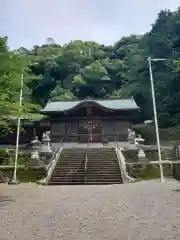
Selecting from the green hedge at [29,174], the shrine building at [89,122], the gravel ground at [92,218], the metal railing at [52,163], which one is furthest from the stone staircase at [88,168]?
the shrine building at [89,122]

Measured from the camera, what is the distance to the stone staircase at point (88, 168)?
1855cm

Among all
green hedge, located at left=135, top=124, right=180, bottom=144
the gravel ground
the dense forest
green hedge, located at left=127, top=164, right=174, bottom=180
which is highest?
the dense forest

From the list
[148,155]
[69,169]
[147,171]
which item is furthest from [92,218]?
[148,155]

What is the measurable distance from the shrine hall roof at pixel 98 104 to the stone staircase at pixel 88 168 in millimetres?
8214

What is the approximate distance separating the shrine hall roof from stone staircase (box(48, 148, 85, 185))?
321 inches

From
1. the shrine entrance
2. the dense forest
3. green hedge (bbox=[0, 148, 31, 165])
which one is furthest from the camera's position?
the dense forest

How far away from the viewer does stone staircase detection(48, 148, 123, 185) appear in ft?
60.8

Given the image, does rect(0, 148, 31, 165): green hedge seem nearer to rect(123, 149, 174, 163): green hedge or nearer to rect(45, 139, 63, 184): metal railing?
rect(45, 139, 63, 184): metal railing

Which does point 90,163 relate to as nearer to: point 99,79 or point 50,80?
point 99,79

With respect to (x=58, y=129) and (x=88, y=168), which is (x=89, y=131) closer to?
(x=58, y=129)

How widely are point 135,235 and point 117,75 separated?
1930 inches

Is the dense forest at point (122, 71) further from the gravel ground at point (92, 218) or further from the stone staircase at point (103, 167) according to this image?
the gravel ground at point (92, 218)

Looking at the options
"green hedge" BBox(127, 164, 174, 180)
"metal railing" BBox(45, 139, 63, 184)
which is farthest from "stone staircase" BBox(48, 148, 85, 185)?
"green hedge" BBox(127, 164, 174, 180)

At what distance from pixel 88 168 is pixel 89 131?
13.8 metres
